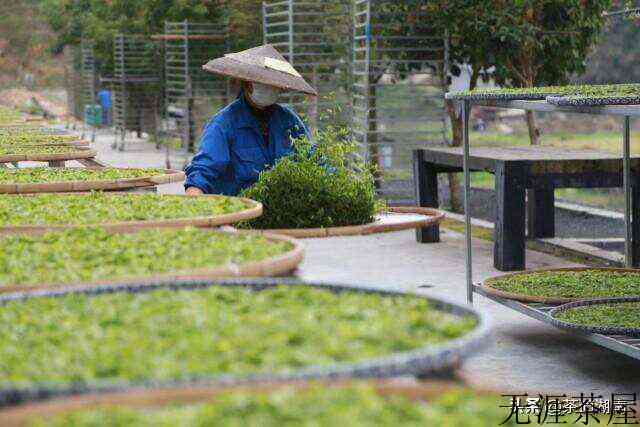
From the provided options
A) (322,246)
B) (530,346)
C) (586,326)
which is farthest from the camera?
(322,246)

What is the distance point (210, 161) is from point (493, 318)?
219 centimetres

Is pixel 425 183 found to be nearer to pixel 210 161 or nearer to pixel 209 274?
pixel 210 161

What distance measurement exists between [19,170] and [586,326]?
2767mm

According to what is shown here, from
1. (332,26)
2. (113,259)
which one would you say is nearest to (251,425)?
(113,259)

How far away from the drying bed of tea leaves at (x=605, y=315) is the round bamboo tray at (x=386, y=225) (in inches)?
43.9

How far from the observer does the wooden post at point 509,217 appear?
910cm

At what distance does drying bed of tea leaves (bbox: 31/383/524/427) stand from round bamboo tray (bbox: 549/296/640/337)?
4.02 metres

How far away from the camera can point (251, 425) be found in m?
2.08

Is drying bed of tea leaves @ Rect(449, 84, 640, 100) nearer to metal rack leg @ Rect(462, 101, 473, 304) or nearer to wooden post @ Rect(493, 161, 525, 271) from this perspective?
metal rack leg @ Rect(462, 101, 473, 304)

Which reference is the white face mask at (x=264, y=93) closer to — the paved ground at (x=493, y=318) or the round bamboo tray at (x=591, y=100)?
the paved ground at (x=493, y=318)

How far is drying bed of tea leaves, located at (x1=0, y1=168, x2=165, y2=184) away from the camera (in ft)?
18.4

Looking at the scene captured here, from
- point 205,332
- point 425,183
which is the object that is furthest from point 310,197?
point 425,183

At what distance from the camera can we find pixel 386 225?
17.0 feet

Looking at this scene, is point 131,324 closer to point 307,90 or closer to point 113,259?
point 113,259
